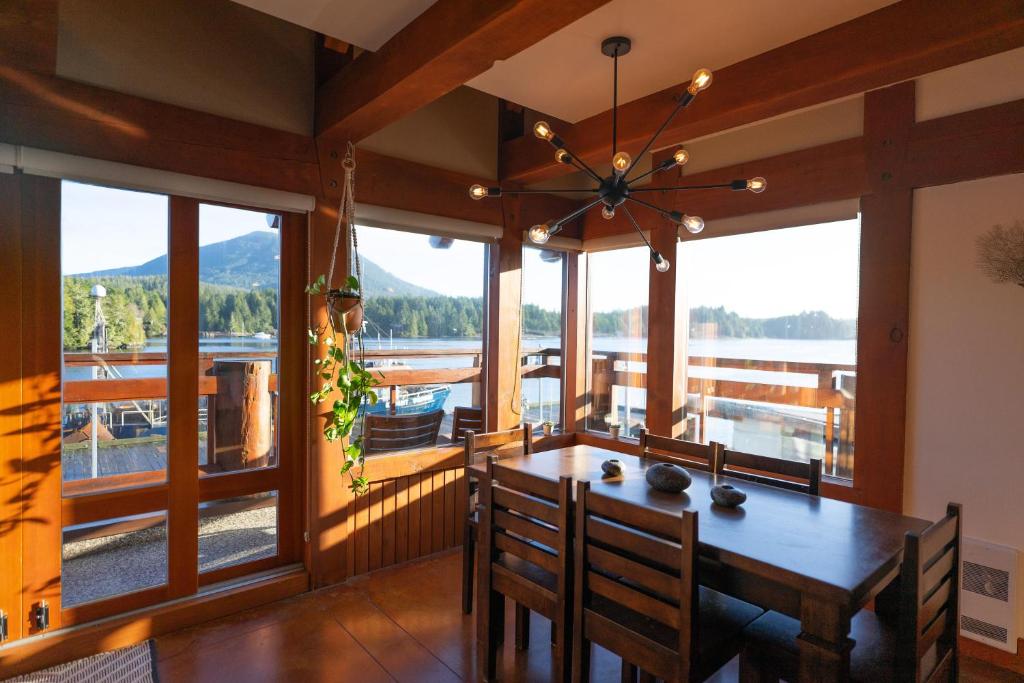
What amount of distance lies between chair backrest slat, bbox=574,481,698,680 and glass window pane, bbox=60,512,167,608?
2.12m

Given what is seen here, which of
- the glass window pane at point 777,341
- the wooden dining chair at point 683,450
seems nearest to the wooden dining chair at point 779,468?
the wooden dining chair at point 683,450

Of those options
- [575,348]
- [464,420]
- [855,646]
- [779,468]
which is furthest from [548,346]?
[855,646]

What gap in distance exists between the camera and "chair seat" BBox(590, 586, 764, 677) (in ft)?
5.76

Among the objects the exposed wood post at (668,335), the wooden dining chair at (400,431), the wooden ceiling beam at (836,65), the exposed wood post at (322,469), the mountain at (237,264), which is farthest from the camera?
the exposed wood post at (668,335)

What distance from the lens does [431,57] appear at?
6.97 ft

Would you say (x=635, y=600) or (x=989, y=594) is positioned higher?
(x=635, y=600)

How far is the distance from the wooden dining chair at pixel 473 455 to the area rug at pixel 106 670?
1.41 metres

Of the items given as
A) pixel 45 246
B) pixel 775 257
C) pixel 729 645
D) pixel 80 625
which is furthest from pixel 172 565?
pixel 775 257

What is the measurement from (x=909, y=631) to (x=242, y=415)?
2953 mm

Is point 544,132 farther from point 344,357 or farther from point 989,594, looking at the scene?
point 989,594

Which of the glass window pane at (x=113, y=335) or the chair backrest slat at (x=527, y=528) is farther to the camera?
the glass window pane at (x=113, y=335)

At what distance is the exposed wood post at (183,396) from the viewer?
271 cm

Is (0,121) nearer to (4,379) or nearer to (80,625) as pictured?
(4,379)

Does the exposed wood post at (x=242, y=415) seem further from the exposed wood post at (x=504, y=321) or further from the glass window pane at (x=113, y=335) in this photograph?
the exposed wood post at (x=504, y=321)
